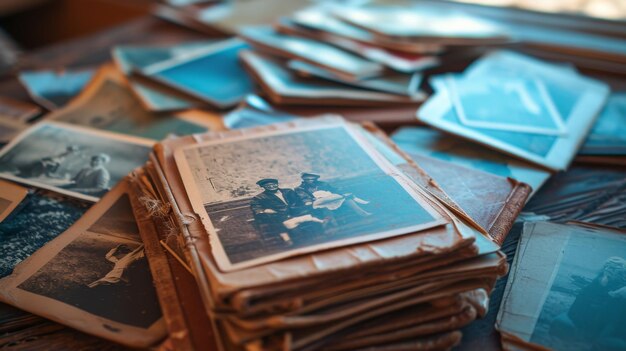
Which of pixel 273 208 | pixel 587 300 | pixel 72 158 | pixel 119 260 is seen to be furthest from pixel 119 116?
pixel 587 300

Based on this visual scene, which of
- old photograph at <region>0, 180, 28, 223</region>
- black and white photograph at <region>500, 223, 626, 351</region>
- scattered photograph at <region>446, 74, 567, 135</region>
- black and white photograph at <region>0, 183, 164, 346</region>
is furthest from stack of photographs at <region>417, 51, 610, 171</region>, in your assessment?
old photograph at <region>0, 180, 28, 223</region>

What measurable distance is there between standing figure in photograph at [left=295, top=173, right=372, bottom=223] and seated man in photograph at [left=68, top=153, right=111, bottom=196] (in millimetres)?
361

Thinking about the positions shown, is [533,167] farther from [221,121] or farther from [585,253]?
[221,121]

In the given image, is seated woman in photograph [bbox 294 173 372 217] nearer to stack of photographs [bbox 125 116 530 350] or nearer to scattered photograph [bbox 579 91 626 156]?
stack of photographs [bbox 125 116 530 350]

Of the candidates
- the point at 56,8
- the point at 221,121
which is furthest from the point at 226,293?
the point at 56,8

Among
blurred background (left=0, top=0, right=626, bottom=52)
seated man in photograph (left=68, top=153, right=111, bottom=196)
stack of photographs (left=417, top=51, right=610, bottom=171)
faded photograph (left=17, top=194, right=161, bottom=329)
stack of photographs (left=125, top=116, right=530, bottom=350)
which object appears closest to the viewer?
stack of photographs (left=125, top=116, right=530, bottom=350)

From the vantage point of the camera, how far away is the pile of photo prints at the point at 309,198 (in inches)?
23.3

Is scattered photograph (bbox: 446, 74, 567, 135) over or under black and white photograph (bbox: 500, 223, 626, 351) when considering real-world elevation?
over

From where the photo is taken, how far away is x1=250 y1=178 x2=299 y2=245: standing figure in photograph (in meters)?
0.64

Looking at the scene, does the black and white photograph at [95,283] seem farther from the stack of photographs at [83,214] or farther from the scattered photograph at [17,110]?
the scattered photograph at [17,110]

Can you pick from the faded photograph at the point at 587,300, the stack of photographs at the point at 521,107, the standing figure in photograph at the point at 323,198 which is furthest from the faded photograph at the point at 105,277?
the stack of photographs at the point at 521,107

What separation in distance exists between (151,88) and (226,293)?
804mm

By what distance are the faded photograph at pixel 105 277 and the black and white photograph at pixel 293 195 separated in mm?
124

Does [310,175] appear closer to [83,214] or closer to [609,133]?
[83,214]
